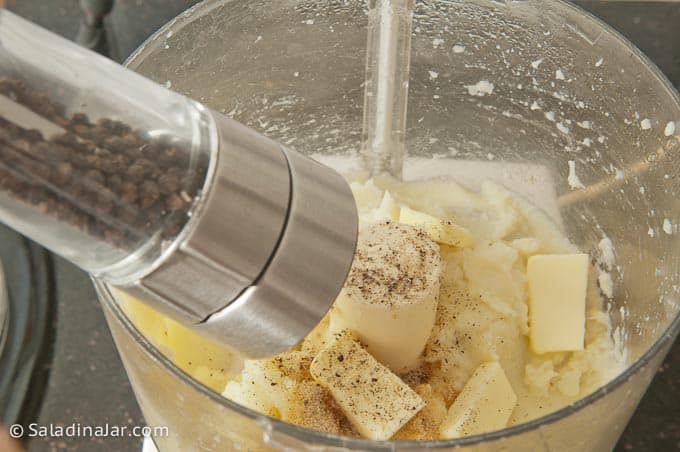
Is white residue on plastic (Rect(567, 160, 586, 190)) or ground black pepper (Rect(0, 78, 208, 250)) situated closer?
ground black pepper (Rect(0, 78, 208, 250))

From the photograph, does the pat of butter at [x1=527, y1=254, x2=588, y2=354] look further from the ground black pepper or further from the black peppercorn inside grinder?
the ground black pepper

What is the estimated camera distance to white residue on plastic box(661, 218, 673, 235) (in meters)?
0.75

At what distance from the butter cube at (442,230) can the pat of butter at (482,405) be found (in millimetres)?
146

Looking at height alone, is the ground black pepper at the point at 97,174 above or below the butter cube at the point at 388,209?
above

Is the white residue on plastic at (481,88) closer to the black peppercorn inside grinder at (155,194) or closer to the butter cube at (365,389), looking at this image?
the butter cube at (365,389)

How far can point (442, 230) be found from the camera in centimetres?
87

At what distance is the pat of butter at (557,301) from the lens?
0.84 metres

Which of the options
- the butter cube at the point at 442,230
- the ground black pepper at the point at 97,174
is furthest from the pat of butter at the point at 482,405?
the ground black pepper at the point at 97,174

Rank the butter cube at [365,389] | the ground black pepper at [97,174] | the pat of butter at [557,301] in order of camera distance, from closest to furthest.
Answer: the ground black pepper at [97,174], the butter cube at [365,389], the pat of butter at [557,301]

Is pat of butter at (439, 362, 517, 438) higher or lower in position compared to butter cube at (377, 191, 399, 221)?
lower

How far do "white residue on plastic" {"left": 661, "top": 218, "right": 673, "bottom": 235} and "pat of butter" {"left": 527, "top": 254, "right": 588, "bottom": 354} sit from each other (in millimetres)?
115

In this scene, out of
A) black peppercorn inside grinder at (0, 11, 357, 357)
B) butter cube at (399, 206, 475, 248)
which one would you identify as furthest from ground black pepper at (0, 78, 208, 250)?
butter cube at (399, 206, 475, 248)

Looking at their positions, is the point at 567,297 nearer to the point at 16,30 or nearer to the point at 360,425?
the point at 360,425

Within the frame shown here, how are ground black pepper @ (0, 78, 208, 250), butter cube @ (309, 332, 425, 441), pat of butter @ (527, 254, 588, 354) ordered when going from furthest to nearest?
pat of butter @ (527, 254, 588, 354) < butter cube @ (309, 332, 425, 441) < ground black pepper @ (0, 78, 208, 250)
